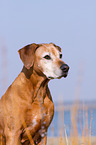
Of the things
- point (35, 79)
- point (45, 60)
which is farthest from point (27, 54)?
point (35, 79)

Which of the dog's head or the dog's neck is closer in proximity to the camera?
the dog's head

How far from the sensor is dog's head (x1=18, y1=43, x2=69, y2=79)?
3902 mm

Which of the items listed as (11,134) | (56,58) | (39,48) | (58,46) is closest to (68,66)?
(56,58)

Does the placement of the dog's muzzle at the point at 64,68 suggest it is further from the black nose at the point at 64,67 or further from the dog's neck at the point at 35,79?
the dog's neck at the point at 35,79

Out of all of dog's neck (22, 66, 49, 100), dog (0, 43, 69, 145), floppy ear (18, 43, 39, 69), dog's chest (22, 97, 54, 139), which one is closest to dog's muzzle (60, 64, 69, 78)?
dog (0, 43, 69, 145)

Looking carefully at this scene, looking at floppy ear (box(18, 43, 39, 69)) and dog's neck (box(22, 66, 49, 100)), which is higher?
floppy ear (box(18, 43, 39, 69))

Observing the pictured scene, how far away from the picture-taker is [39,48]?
423cm

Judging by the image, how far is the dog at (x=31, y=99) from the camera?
3.95 meters

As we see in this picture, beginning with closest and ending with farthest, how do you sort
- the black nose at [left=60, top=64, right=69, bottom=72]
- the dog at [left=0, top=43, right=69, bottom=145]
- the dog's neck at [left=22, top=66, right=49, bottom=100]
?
the black nose at [left=60, top=64, right=69, bottom=72] → the dog at [left=0, top=43, right=69, bottom=145] → the dog's neck at [left=22, top=66, right=49, bottom=100]

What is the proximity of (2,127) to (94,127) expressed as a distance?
4.67ft

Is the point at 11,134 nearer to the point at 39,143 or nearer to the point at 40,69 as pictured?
the point at 39,143

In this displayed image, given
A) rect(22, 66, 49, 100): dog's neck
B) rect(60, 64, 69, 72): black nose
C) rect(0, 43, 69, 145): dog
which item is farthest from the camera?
rect(22, 66, 49, 100): dog's neck

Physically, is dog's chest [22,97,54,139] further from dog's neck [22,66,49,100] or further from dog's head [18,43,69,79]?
dog's head [18,43,69,79]

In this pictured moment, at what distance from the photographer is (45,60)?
403 centimetres
